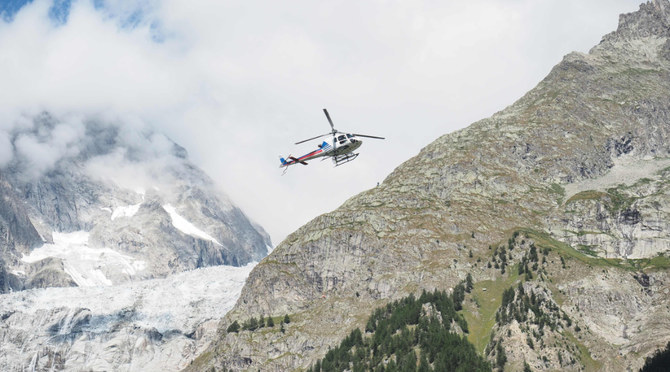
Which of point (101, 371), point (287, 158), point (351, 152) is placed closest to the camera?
point (101, 371)

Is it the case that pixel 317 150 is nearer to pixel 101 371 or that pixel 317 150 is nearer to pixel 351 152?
pixel 351 152

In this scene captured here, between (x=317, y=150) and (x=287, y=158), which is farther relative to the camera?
(x=287, y=158)

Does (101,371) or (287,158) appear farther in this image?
(287,158)

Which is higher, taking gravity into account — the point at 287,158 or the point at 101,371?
the point at 287,158

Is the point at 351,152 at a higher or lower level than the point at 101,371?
higher

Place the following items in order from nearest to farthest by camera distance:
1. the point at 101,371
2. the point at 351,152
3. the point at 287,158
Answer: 1. the point at 101,371
2. the point at 351,152
3. the point at 287,158

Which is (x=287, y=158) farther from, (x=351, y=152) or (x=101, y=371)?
(x=101, y=371)

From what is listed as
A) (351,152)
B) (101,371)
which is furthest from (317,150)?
(101,371)

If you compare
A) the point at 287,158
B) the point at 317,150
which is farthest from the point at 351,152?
the point at 287,158

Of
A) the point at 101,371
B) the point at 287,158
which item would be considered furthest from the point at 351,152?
the point at 101,371
